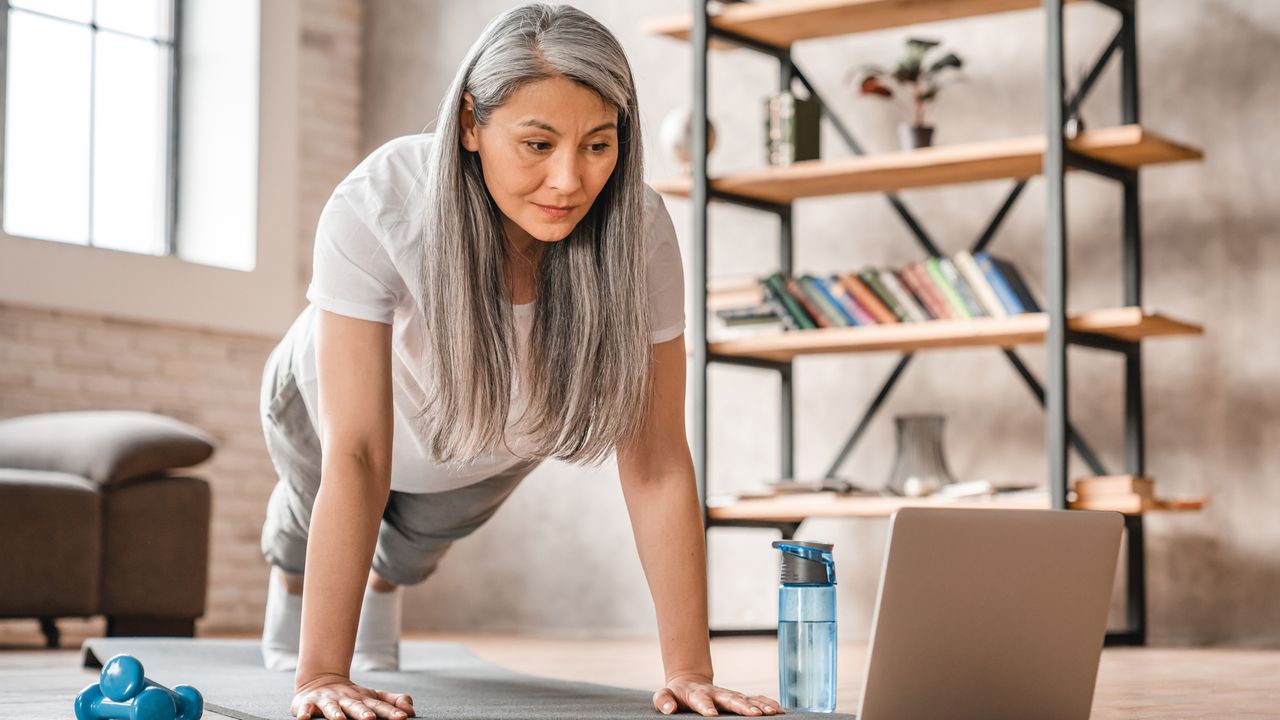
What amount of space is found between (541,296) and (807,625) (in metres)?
0.46

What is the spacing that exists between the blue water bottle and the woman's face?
0.41 m

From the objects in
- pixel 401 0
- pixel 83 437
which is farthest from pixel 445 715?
pixel 401 0

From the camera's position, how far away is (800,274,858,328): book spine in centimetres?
373

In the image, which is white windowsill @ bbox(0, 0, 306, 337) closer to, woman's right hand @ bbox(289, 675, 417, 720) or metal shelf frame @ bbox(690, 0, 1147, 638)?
metal shelf frame @ bbox(690, 0, 1147, 638)

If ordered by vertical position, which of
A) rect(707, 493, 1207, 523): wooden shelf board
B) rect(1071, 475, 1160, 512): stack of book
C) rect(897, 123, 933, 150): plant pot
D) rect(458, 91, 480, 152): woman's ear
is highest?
rect(897, 123, 933, 150): plant pot

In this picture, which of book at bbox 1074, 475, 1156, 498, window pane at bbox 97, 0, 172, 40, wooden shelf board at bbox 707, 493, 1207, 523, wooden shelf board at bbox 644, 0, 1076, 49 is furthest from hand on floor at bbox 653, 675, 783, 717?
window pane at bbox 97, 0, 172, 40

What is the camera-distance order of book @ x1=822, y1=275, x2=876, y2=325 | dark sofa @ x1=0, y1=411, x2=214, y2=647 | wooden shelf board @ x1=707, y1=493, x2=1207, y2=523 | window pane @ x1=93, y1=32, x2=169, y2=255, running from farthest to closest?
window pane @ x1=93, y1=32, x2=169, y2=255
book @ x1=822, y1=275, x2=876, y2=325
wooden shelf board @ x1=707, y1=493, x2=1207, y2=523
dark sofa @ x1=0, y1=411, x2=214, y2=647

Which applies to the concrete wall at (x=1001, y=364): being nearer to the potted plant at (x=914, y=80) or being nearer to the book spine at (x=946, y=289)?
the potted plant at (x=914, y=80)

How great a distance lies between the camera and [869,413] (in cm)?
395

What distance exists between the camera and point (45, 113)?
4371 millimetres

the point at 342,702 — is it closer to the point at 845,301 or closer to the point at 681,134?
the point at 845,301

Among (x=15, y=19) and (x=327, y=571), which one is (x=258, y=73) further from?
(x=327, y=571)

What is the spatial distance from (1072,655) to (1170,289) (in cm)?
239

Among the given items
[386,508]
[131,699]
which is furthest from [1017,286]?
[131,699]
